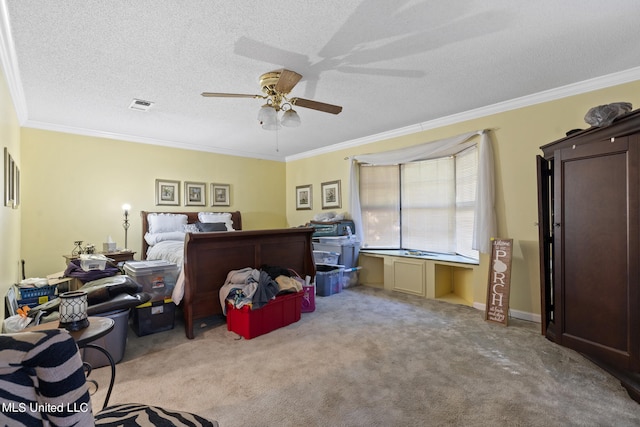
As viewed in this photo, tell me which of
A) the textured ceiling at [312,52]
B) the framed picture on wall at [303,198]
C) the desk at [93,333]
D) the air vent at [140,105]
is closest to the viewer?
the desk at [93,333]

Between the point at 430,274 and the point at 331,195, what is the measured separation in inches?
92.9

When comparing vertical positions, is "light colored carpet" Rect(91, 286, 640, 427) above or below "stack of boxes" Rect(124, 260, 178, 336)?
below

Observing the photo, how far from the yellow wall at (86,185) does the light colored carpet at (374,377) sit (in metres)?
2.47

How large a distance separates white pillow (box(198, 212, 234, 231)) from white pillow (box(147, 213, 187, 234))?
1.19 ft

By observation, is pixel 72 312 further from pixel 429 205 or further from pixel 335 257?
pixel 429 205

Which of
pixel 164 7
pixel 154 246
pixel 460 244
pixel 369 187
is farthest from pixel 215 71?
pixel 460 244

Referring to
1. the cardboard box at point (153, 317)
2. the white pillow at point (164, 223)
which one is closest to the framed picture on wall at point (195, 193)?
the white pillow at point (164, 223)

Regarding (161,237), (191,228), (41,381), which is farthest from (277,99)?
(191,228)

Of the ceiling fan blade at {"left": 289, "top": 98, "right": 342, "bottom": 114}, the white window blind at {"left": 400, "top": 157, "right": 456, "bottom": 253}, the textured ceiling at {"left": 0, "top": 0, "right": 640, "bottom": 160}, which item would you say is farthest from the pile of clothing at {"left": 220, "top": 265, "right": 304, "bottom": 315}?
the white window blind at {"left": 400, "top": 157, "right": 456, "bottom": 253}

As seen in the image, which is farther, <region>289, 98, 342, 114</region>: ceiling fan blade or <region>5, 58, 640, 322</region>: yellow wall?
<region>5, 58, 640, 322</region>: yellow wall

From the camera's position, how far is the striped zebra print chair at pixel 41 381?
2.08 feet

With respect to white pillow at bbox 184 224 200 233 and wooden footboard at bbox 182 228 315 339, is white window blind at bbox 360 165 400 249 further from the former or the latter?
white pillow at bbox 184 224 200 233

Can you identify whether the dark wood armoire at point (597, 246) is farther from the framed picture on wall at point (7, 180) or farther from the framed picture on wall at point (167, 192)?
the framed picture on wall at point (167, 192)

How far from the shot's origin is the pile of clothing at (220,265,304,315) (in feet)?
9.99
